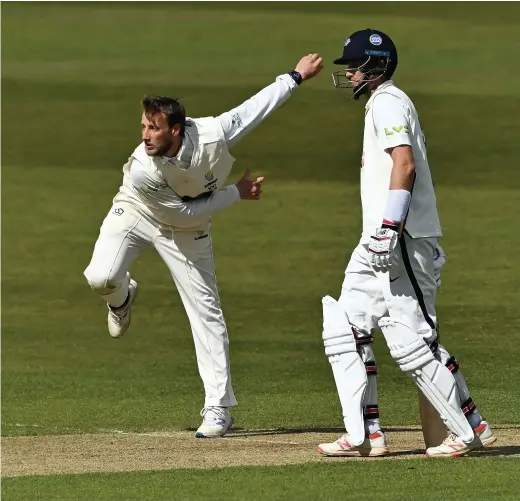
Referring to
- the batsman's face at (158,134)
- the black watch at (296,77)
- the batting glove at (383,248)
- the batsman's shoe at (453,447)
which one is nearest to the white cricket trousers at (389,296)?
the batting glove at (383,248)

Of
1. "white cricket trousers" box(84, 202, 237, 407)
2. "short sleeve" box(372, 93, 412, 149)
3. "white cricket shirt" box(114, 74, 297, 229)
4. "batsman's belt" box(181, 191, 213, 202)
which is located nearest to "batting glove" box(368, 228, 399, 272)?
"short sleeve" box(372, 93, 412, 149)

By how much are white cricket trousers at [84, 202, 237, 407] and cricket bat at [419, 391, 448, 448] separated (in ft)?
4.78

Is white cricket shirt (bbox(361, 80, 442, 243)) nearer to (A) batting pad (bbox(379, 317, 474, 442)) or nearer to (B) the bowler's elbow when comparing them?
(B) the bowler's elbow

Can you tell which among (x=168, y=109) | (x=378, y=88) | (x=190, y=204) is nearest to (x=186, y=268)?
(x=190, y=204)

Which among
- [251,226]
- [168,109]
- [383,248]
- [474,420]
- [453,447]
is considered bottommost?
[453,447]

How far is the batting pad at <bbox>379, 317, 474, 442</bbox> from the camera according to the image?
7516 mm

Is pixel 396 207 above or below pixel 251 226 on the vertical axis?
below

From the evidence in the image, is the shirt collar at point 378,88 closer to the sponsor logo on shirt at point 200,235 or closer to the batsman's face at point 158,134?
the batsman's face at point 158,134

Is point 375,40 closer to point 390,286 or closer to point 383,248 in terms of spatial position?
point 383,248

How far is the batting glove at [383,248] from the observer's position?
7.36m

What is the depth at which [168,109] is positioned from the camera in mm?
8281

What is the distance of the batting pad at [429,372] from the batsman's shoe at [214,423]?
5.08 feet

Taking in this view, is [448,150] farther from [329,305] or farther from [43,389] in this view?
[329,305]

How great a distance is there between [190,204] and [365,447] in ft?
5.76
